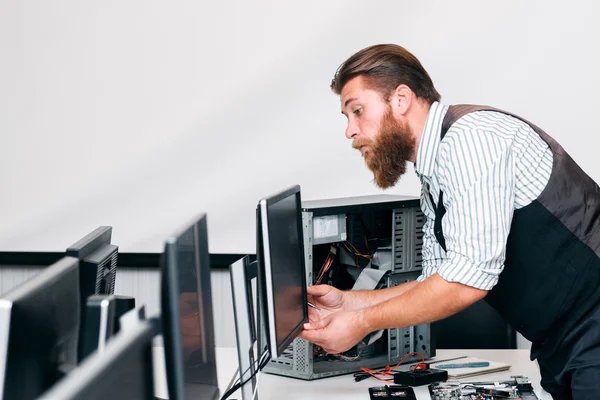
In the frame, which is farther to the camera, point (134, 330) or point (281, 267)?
point (281, 267)

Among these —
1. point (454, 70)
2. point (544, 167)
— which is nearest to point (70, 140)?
point (454, 70)

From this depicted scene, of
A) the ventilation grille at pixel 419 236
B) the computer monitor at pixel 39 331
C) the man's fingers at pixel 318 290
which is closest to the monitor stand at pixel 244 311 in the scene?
the man's fingers at pixel 318 290

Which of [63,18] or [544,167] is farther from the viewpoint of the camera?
[63,18]

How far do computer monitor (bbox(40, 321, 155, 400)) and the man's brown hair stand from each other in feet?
4.09

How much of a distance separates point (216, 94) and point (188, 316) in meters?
1.91

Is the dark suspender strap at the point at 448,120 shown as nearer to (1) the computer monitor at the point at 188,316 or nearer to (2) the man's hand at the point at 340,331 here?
(2) the man's hand at the point at 340,331

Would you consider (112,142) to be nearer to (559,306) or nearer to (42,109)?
(42,109)

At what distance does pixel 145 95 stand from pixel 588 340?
1992 millimetres

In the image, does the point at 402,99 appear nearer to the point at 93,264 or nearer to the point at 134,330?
the point at 93,264

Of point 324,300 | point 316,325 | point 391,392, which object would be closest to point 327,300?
point 324,300

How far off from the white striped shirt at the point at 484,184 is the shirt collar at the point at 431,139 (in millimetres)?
50

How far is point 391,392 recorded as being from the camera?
1816 millimetres

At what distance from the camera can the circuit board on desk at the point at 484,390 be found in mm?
1761

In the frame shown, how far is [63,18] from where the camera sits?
301 cm
